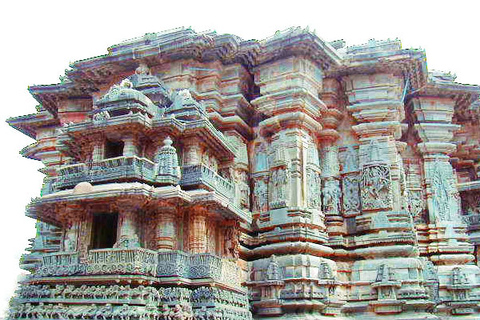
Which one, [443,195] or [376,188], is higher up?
[443,195]

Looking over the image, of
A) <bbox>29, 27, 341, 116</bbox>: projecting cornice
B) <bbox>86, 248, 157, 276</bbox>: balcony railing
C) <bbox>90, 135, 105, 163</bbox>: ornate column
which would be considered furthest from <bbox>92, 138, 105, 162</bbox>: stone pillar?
<bbox>29, 27, 341, 116</bbox>: projecting cornice

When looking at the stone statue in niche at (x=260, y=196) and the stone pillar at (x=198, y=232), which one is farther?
the stone statue in niche at (x=260, y=196)

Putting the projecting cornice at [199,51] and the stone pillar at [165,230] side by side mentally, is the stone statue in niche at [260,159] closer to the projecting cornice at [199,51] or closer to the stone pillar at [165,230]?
the projecting cornice at [199,51]

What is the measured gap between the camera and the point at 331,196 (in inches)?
637

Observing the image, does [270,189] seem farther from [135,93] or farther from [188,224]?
[135,93]

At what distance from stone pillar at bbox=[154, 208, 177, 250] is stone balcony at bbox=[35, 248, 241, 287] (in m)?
0.41

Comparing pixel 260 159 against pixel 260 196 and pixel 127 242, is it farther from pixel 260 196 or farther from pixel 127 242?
pixel 127 242

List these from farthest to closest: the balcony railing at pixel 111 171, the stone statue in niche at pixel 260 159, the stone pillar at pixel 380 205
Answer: the stone statue in niche at pixel 260 159 → the stone pillar at pixel 380 205 → the balcony railing at pixel 111 171

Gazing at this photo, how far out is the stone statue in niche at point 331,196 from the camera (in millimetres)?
16047

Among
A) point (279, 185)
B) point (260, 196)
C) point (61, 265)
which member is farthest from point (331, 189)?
point (61, 265)

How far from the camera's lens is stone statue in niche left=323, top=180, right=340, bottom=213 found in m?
16.0

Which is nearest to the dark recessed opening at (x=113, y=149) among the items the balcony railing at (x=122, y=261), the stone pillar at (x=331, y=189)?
the balcony railing at (x=122, y=261)

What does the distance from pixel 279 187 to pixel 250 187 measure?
134 centimetres

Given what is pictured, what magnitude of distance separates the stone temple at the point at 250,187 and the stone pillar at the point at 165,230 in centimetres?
4
